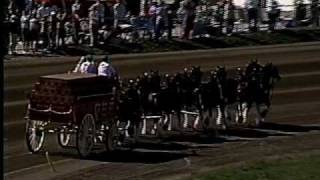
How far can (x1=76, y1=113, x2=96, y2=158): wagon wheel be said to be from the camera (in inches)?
637

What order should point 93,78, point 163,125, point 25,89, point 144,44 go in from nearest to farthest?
1. point 93,78
2. point 163,125
3. point 25,89
4. point 144,44

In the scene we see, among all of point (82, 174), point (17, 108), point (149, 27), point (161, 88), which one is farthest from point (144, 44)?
point (82, 174)

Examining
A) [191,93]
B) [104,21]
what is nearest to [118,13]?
[104,21]

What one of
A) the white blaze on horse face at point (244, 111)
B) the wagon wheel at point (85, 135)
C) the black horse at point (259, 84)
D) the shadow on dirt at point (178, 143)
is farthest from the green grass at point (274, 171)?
the white blaze on horse face at point (244, 111)

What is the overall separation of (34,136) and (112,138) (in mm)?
1482

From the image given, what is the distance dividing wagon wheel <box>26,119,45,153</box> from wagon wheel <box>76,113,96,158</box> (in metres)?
0.86

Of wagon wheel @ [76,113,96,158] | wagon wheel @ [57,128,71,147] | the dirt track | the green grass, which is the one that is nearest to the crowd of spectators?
the dirt track

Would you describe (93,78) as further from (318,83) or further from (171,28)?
(171,28)

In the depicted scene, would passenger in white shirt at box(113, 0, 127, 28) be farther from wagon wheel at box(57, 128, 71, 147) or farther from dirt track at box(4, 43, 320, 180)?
wagon wheel at box(57, 128, 71, 147)

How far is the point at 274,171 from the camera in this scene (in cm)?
1442

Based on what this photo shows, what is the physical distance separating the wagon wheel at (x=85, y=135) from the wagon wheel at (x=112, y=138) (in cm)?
55

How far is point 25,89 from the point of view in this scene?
81.0ft

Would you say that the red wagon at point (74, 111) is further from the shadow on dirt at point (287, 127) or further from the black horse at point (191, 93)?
the shadow on dirt at point (287, 127)

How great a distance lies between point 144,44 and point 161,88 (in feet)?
46.3
